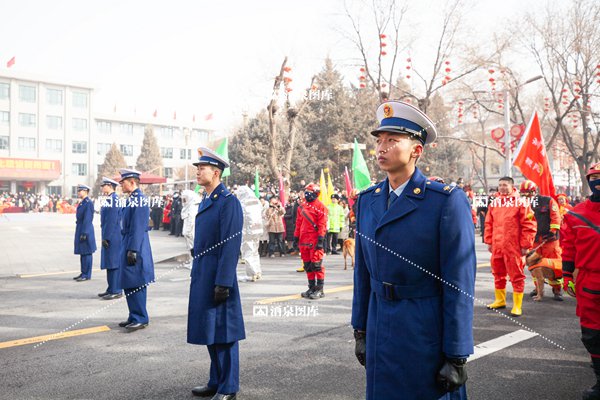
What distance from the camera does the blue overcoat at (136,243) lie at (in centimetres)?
629

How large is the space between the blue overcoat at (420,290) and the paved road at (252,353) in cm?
185

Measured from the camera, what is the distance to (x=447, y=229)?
7.93ft

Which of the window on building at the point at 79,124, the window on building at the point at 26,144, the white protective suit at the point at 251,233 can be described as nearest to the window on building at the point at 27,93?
the window on building at the point at 26,144

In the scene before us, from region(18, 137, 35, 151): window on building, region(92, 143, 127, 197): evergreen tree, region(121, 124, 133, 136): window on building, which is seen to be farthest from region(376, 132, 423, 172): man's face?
region(121, 124, 133, 136): window on building

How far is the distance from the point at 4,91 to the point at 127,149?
773 inches

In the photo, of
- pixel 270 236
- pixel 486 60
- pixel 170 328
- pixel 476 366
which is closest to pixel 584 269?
pixel 476 366

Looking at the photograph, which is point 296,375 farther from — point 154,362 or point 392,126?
point 392,126

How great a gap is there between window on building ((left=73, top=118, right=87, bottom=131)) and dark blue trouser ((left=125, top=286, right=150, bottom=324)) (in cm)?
6855

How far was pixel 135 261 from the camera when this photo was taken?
6309 mm

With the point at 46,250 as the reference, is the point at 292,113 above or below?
above

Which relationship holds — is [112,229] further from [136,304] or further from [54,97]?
[54,97]

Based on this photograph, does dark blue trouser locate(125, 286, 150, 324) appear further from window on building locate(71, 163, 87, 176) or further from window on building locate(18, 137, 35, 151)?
window on building locate(71, 163, 87, 176)

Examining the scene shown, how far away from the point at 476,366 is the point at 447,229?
3108mm

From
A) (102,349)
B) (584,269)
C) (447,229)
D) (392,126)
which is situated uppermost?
(392,126)
